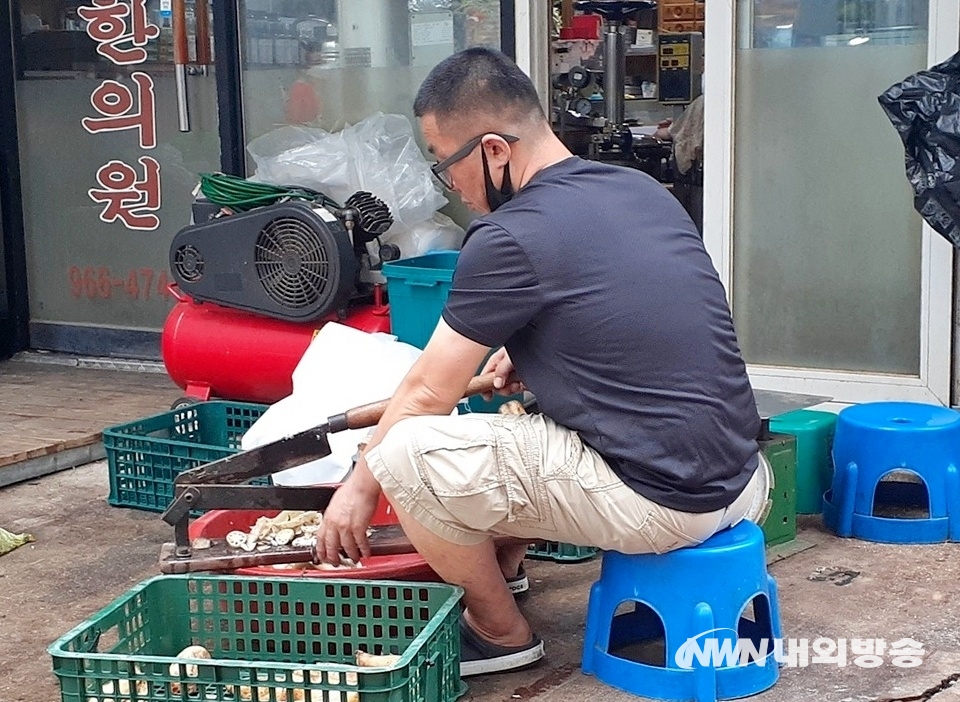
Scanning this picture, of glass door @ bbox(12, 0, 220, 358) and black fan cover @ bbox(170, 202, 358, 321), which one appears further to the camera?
glass door @ bbox(12, 0, 220, 358)

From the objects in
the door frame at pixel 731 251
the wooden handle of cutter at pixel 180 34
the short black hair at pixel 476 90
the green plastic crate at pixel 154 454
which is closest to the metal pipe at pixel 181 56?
the wooden handle of cutter at pixel 180 34

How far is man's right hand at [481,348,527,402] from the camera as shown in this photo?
3.00m

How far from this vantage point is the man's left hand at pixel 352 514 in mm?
2645

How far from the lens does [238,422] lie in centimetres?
439

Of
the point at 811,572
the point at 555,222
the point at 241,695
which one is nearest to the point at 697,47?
the point at 811,572

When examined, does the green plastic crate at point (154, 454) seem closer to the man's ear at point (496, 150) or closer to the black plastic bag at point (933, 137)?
the man's ear at point (496, 150)

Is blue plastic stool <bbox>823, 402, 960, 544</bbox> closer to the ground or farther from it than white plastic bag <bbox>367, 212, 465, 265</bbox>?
closer to the ground

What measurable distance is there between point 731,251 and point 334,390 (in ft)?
5.82

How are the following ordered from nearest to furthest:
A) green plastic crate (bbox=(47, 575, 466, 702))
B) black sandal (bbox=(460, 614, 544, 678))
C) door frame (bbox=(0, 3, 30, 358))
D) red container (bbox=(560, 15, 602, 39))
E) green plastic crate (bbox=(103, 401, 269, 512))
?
green plastic crate (bbox=(47, 575, 466, 702))
black sandal (bbox=(460, 614, 544, 678))
green plastic crate (bbox=(103, 401, 269, 512))
door frame (bbox=(0, 3, 30, 358))
red container (bbox=(560, 15, 602, 39))

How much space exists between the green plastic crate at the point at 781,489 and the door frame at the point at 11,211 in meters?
4.11

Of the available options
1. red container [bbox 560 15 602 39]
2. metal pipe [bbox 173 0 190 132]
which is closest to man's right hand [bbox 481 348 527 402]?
metal pipe [bbox 173 0 190 132]

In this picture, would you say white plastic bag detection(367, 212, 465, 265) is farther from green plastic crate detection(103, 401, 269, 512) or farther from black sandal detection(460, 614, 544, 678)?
black sandal detection(460, 614, 544, 678)

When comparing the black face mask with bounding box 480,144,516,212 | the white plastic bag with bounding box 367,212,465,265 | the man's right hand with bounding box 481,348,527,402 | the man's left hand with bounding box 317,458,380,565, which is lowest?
the man's left hand with bounding box 317,458,380,565

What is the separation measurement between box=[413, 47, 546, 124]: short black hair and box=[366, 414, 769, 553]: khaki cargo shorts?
0.62 metres
